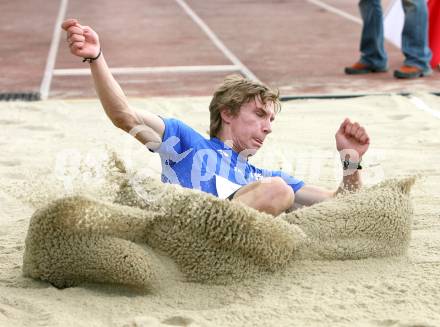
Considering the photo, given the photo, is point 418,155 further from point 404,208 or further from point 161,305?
point 161,305

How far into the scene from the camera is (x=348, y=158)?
12.8ft

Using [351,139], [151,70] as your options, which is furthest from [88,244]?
[151,70]

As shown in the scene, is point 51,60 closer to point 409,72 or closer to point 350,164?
point 409,72

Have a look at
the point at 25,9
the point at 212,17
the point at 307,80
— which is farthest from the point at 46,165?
the point at 25,9

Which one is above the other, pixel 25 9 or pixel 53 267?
pixel 25 9

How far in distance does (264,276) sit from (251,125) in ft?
2.67

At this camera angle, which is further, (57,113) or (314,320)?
(57,113)

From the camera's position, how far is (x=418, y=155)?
17.8 feet

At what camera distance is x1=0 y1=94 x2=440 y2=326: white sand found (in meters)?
3.05

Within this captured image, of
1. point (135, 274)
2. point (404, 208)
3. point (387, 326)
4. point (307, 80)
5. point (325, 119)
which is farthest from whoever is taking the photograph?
point (307, 80)

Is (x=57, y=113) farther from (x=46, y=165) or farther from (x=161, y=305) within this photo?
(x=161, y=305)

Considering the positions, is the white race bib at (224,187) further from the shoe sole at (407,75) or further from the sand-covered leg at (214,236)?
the shoe sole at (407,75)

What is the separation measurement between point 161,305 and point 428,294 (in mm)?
906

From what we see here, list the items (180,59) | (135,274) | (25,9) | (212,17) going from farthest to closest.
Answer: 1. (25,9)
2. (212,17)
3. (180,59)
4. (135,274)
